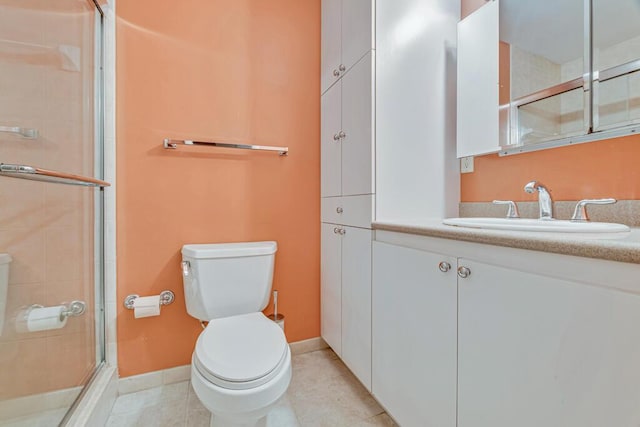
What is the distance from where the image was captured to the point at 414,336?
1.00 meters

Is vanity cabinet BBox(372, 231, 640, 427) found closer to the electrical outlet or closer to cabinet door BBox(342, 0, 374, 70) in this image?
the electrical outlet

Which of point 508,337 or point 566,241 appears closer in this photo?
point 566,241

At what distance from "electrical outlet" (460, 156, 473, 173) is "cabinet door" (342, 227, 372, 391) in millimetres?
620

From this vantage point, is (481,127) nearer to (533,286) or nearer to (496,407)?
(533,286)

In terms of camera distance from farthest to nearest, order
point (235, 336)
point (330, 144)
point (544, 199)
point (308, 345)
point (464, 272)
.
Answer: point (308, 345)
point (330, 144)
point (235, 336)
point (544, 199)
point (464, 272)

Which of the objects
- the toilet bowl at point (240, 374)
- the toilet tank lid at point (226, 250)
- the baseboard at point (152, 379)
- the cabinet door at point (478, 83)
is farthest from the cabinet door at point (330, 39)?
the baseboard at point (152, 379)

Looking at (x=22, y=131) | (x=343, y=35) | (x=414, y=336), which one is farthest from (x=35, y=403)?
(x=343, y=35)

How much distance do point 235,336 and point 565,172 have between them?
1.40 metres

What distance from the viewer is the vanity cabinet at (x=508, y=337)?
1.71ft

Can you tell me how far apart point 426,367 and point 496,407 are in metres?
0.24

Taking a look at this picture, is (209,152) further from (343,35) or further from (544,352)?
(544,352)

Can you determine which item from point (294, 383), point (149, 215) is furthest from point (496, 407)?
point (149, 215)

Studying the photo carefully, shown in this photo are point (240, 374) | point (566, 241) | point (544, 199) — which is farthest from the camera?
point (544, 199)

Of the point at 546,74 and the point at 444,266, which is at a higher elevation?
the point at 546,74
